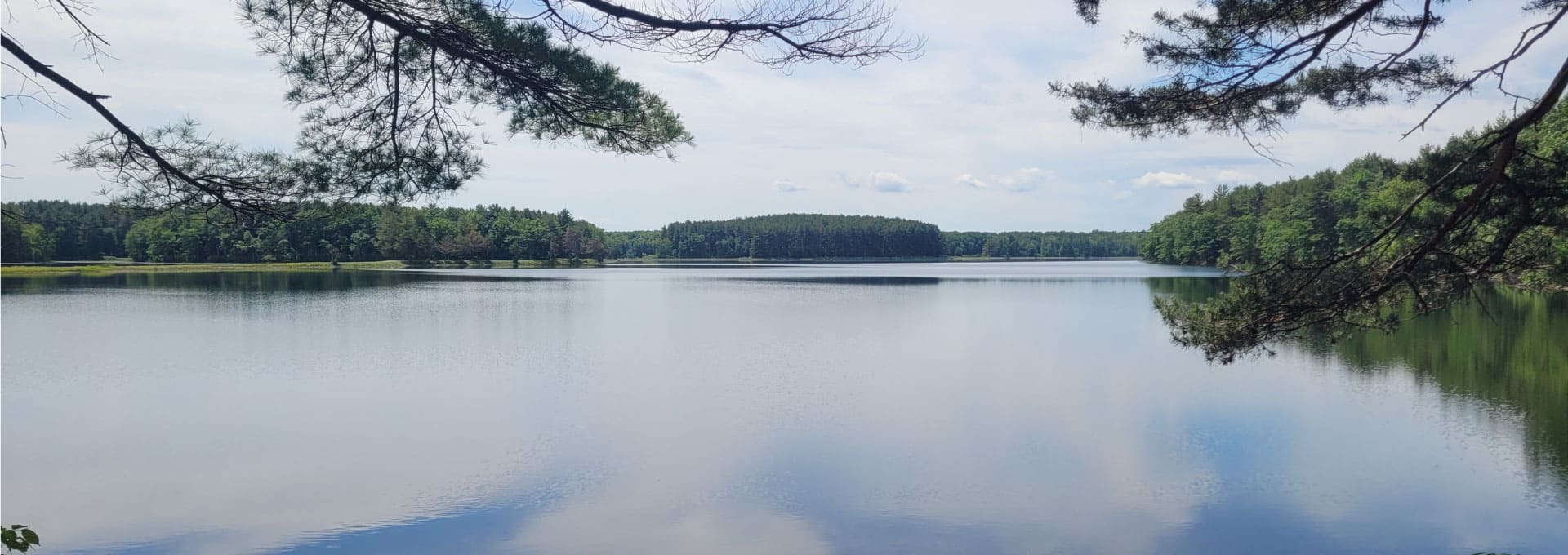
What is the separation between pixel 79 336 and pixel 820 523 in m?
18.0

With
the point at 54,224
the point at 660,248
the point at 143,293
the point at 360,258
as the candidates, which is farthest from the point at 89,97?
the point at 660,248

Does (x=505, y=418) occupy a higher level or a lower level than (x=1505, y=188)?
lower

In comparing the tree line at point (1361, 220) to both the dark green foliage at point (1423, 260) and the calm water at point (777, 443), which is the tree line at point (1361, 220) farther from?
the calm water at point (777, 443)

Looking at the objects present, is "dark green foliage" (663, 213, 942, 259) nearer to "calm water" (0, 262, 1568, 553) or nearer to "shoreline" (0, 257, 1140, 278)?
"shoreline" (0, 257, 1140, 278)

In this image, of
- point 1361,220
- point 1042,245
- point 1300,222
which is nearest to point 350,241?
point 1300,222

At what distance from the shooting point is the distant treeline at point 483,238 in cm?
1515

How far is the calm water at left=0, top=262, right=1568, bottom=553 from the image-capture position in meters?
6.95

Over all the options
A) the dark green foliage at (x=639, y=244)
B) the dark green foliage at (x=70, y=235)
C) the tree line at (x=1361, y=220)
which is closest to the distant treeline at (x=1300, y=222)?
the tree line at (x=1361, y=220)

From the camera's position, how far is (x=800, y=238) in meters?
106

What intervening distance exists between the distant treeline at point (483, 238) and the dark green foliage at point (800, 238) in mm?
135

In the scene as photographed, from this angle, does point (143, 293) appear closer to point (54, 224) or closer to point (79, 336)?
point (79, 336)

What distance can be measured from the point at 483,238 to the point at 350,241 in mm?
12256

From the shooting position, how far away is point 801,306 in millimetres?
28000

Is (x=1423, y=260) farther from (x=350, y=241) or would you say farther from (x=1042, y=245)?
(x=1042, y=245)
